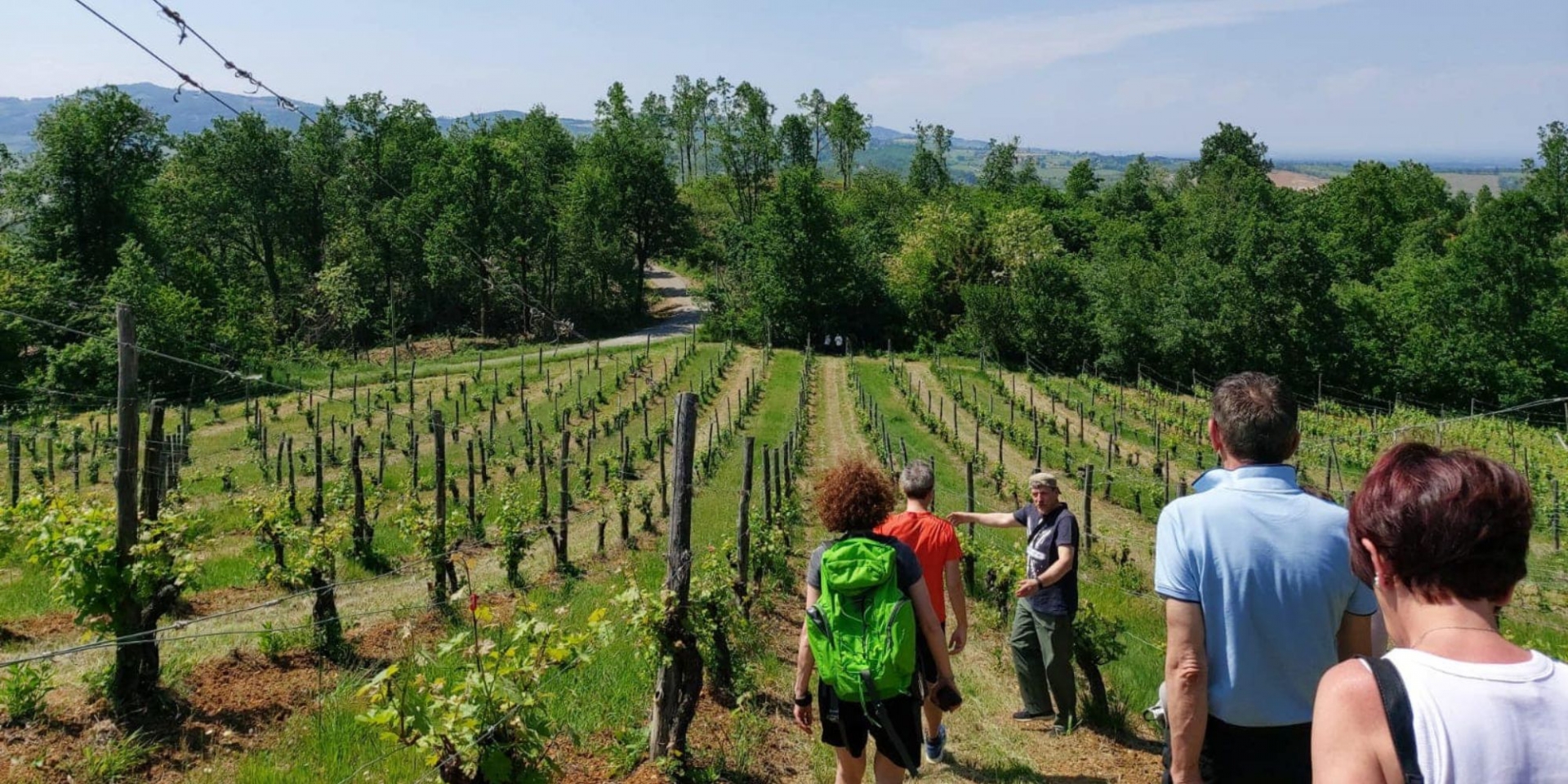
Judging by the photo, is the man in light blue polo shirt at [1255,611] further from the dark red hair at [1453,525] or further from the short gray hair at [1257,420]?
the dark red hair at [1453,525]

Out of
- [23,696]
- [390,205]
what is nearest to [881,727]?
[23,696]

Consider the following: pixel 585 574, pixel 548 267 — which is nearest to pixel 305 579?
pixel 585 574

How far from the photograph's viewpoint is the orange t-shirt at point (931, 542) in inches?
180

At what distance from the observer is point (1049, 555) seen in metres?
5.35

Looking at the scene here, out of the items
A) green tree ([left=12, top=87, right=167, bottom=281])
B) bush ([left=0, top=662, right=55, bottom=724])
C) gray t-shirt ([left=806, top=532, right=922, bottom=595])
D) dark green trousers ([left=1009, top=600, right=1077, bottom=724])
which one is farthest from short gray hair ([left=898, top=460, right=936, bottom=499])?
green tree ([left=12, top=87, right=167, bottom=281])

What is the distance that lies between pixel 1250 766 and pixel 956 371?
36537mm

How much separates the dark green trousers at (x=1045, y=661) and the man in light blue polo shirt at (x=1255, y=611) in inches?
104

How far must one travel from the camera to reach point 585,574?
1281 cm

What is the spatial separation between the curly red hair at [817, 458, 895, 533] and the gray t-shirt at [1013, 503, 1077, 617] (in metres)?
1.71

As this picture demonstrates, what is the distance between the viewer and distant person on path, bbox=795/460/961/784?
11.7 ft

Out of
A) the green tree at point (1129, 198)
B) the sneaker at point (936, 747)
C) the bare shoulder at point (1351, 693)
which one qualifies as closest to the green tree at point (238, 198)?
the sneaker at point (936, 747)

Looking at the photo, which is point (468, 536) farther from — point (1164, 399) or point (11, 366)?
point (1164, 399)

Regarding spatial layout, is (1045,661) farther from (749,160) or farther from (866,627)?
(749,160)

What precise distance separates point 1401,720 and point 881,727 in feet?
7.65
